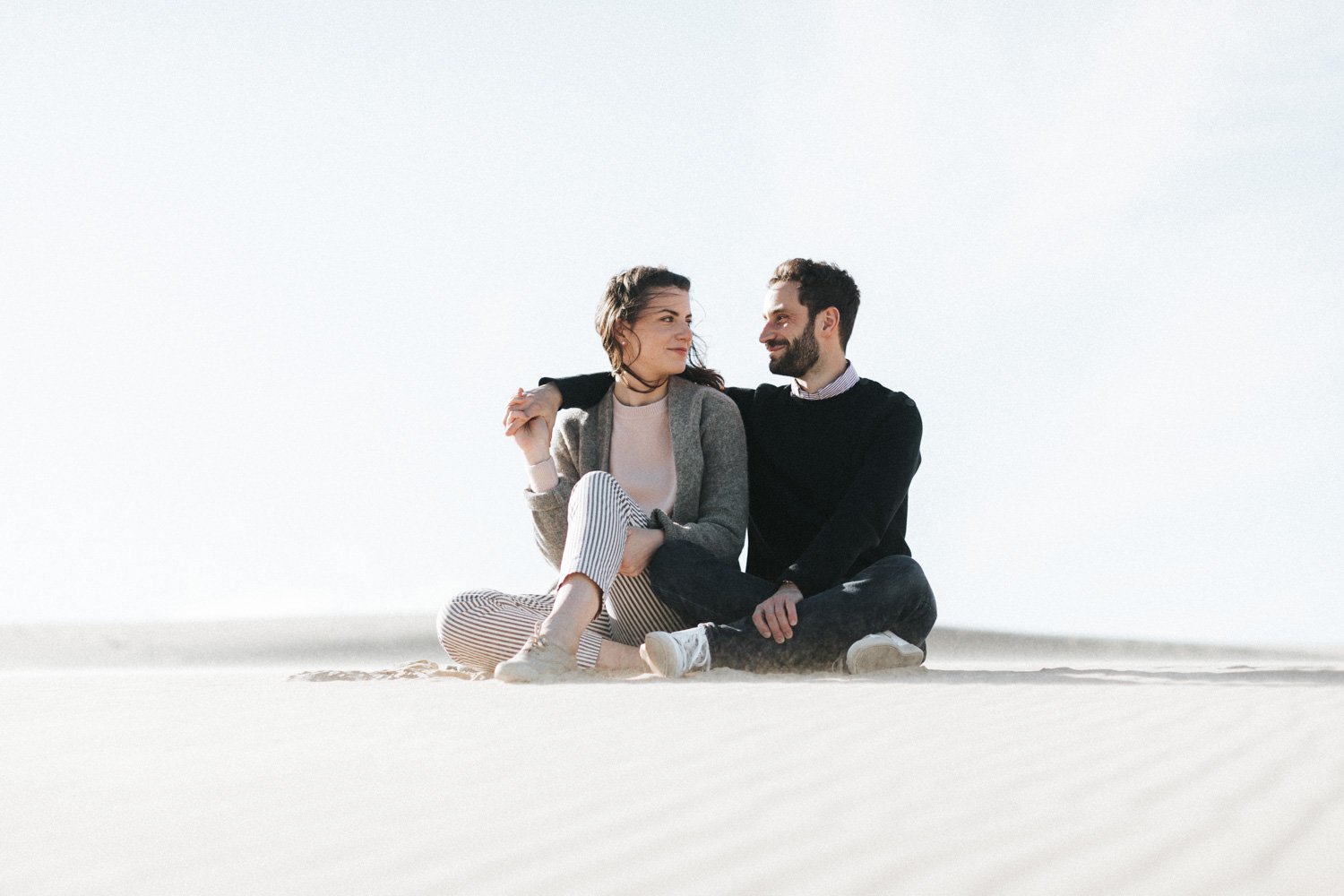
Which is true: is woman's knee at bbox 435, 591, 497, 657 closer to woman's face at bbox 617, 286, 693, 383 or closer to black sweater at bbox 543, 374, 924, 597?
black sweater at bbox 543, 374, 924, 597

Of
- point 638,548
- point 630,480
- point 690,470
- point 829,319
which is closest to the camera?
point 638,548

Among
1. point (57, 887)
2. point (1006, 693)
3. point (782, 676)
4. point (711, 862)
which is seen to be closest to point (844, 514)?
point (782, 676)

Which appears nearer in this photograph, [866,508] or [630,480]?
[866,508]

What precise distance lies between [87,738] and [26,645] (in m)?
9.90

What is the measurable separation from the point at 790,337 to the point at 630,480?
2.72 feet

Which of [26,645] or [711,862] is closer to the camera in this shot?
[711,862]

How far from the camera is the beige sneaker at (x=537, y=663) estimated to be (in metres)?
3.24

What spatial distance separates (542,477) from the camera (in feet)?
13.1

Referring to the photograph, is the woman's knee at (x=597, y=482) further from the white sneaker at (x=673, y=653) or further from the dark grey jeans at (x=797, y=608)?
the white sneaker at (x=673, y=653)

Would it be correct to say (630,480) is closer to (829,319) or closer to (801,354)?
(801,354)

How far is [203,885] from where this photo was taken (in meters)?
1.20

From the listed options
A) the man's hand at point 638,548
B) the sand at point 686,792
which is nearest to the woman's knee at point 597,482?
the man's hand at point 638,548

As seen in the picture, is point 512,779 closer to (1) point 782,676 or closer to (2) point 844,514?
(1) point 782,676

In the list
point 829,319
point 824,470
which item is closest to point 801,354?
point 829,319
